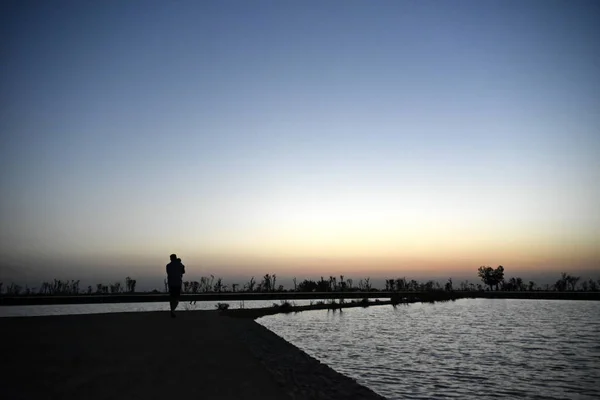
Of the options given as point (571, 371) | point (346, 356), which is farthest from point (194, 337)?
point (571, 371)

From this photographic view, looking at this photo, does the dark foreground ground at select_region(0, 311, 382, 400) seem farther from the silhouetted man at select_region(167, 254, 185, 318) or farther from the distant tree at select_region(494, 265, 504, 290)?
the distant tree at select_region(494, 265, 504, 290)

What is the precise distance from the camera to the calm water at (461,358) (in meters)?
10.3

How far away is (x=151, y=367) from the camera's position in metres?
6.80

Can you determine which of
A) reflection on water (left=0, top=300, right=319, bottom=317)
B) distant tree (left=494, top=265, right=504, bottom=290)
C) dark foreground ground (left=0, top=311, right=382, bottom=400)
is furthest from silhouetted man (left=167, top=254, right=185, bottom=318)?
distant tree (left=494, top=265, right=504, bottom=290)

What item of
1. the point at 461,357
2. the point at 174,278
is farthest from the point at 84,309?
the point at 461,357

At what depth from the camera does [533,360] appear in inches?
564

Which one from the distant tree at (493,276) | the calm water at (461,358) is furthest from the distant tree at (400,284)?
the calm water at (461,358)

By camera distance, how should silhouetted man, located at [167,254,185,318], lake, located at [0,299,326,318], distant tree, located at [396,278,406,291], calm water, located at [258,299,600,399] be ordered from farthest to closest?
distant tree, located at [396,278,406,291] < lake, located at [0,299,326,318] < silhouetted man, located at [167,254,185,318] < calm water, located at [258,299,600,399]

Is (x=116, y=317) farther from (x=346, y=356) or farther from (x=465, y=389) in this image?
(x=465, y=389)

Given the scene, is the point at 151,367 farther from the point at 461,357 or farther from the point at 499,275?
the point at 499,275

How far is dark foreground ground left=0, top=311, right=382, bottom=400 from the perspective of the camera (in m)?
5.57

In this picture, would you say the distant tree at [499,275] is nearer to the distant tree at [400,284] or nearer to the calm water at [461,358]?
the distant tree at [400,284]

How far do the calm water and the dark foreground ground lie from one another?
3.05 m

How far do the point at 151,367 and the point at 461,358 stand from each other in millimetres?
11129
